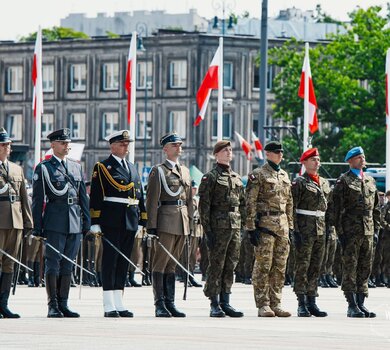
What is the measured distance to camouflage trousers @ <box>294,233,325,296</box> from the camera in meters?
21.4

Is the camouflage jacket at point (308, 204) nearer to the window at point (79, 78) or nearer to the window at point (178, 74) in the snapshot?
the window at point (178, 74)

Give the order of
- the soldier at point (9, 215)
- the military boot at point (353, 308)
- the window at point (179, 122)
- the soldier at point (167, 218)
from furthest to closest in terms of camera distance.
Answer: the window at point (179, 122)
the military boot at point (353, 308)
the soldier at point (167, 218)
the soldier at point (9, 215)

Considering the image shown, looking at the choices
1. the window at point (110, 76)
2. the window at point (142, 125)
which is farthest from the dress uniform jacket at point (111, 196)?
the window at point (110, 76)

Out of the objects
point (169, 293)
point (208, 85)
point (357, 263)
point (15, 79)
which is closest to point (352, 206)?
point (357, 263)

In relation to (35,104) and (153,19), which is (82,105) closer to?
(153,19)

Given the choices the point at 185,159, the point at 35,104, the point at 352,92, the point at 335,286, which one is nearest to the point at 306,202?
the point at 335,286

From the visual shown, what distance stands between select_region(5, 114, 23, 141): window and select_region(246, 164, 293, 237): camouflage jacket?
89.6 meters

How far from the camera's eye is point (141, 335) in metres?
16.8

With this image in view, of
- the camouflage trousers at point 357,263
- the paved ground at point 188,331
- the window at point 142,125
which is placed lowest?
the paved ground at point 188,331

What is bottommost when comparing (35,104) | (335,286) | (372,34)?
(335,286)

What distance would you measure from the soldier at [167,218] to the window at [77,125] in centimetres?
8812

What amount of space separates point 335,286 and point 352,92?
48004 millimetres

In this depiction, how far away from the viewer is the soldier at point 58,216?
19625mm

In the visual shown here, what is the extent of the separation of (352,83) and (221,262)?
59.9m
